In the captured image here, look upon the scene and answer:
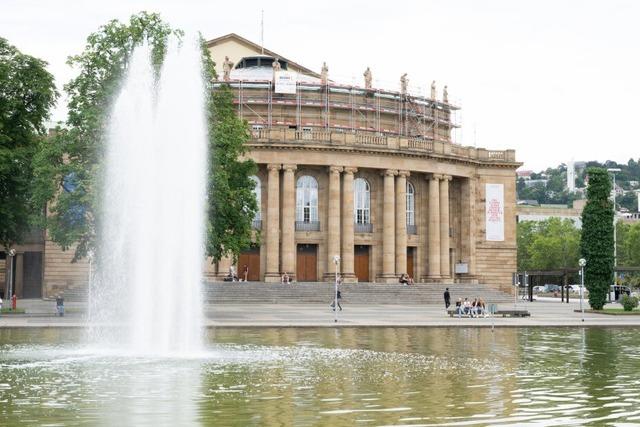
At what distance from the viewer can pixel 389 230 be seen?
8238 centimetres

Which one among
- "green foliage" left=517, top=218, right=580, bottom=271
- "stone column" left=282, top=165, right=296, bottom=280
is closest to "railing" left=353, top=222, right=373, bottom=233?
"stone column" left=282, top=165, right=296, bottom=280

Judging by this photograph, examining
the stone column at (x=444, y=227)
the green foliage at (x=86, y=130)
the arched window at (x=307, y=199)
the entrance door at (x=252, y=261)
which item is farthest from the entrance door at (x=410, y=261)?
the green foliage at (x=86, y=130)

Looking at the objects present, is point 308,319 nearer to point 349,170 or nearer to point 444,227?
point 349,170

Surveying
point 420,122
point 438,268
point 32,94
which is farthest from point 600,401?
point 420,122

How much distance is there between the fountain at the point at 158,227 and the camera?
99.5 ft

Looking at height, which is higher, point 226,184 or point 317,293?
point 226,184

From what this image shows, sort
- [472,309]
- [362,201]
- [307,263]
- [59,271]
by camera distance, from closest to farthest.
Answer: [472,309], [59,271], [307,263], [362,201]

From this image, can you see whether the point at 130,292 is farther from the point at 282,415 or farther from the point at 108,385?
the point at 282,415

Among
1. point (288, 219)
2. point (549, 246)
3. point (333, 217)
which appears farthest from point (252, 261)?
point (549, 246)

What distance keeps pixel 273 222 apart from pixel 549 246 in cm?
8364

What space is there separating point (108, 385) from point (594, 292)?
153 ft

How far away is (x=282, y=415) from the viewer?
16.9 meters

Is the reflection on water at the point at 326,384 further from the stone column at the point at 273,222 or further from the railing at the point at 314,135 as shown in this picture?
the railing at the point at 314,135

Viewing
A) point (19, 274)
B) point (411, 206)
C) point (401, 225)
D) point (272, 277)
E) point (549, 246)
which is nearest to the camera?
point (19, 274)
